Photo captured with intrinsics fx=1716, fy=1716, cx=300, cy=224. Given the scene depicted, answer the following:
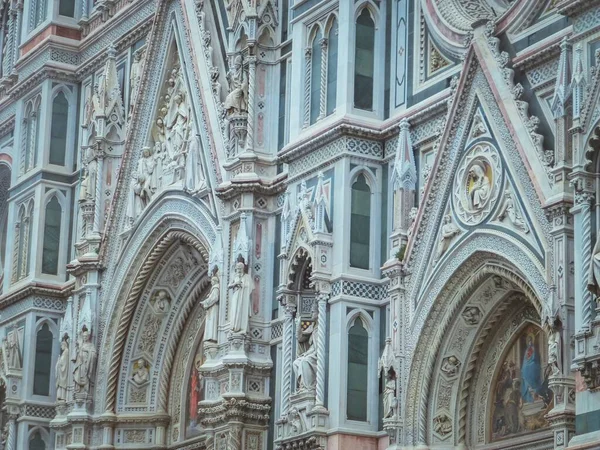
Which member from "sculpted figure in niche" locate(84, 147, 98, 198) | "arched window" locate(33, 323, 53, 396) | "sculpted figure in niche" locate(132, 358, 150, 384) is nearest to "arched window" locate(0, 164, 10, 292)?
"arched window" locate(33, 323, 53, 396)

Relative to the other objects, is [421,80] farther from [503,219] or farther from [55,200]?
[55,200]

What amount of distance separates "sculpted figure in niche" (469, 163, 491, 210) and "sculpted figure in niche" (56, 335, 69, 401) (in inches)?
450

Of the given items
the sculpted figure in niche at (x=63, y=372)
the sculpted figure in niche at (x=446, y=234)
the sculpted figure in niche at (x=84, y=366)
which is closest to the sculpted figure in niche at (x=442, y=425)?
the sculpted figure in niche at (x=446, y=234)

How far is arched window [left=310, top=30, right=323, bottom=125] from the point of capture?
83.7 ft

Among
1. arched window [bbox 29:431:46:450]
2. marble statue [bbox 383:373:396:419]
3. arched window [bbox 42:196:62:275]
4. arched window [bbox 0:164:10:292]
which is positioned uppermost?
arched window [bbox 0:164:10:292]

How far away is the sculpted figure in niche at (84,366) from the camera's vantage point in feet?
101

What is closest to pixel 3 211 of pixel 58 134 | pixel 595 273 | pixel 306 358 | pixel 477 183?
pixel 58 134

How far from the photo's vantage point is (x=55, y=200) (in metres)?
33.7

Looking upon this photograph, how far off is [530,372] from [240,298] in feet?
19.0

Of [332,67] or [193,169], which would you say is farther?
[193,169]

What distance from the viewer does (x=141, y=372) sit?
101 feet

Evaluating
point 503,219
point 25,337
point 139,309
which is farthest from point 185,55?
point 503,219

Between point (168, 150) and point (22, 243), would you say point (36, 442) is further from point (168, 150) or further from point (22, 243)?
point (168, 150)

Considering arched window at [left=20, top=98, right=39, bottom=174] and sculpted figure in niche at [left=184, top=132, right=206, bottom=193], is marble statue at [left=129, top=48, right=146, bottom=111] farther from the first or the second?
arched window at [left=20, top=98, right=39, bottom=174]
